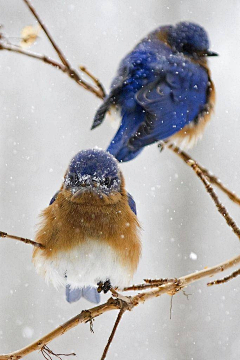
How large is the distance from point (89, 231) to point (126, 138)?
1.83 feet

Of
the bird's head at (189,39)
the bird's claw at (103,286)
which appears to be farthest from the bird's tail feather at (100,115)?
the bird's head at (189,39)

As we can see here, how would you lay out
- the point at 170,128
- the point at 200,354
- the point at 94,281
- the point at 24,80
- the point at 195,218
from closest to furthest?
the point at 94,281
the point at 170,128
the point at 200,354
the point at 195,218
the point at 24,80

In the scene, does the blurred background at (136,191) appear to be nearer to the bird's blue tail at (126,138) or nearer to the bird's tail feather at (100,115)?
the bird's blue tail at (126,138)

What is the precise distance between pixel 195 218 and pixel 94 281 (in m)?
4.62

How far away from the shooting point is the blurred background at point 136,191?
5.99m

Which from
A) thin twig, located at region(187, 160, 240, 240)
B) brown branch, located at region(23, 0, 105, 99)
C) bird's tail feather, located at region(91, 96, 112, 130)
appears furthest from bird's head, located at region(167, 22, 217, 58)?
thin twig, located at region(187, 160, 240, 240)

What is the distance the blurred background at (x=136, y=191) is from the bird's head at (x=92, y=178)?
11.8ft

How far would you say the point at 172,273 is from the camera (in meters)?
6.07

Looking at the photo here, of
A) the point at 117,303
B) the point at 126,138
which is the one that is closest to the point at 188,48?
the point at 126,138

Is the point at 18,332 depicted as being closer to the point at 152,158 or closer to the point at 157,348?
the point at 157,348

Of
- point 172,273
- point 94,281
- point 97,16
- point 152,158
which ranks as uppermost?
point 97,16

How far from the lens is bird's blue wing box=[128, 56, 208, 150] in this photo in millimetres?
2740

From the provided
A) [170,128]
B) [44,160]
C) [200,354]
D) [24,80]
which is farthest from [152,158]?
[170,128]

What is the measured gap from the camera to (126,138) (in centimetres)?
247
